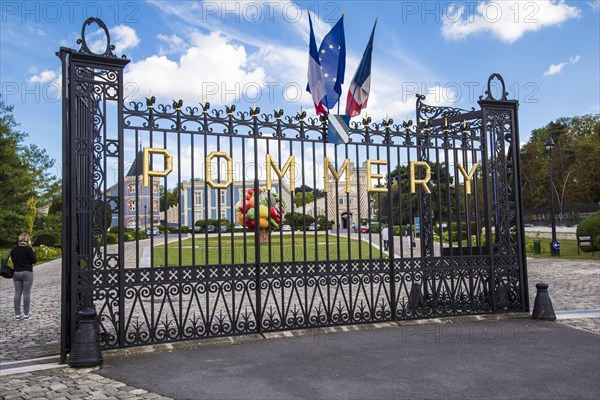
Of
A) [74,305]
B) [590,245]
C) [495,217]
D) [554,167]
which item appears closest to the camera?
[74,305]

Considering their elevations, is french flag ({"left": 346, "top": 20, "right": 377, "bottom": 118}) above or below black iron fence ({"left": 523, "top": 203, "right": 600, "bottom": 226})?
above

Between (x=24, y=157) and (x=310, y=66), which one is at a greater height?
(x=24, y=157)

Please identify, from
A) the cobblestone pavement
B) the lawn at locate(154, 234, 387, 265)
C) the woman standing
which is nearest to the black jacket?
the woman standing

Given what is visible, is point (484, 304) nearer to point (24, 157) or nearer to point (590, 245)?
point (590, 245)

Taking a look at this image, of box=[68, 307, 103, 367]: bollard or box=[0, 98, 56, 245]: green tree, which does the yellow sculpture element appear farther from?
box=[0, 98, 56, 245]: green tree

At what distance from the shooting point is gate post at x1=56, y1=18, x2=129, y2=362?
612 centimetres

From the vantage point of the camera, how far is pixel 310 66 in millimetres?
8250

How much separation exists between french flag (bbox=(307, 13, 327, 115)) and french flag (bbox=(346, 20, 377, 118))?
524mm

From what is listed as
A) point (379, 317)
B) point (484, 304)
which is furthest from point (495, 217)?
point (379, 317)

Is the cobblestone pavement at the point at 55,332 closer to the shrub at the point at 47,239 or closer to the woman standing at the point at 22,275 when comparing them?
the woman standing at the point at 22,275

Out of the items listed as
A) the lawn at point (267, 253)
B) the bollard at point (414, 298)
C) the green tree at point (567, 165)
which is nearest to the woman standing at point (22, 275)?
the lawn at point (267, 253)

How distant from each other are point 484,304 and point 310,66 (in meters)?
5.12

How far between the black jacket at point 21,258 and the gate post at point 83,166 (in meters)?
3.85

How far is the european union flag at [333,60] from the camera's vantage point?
26.9ft
